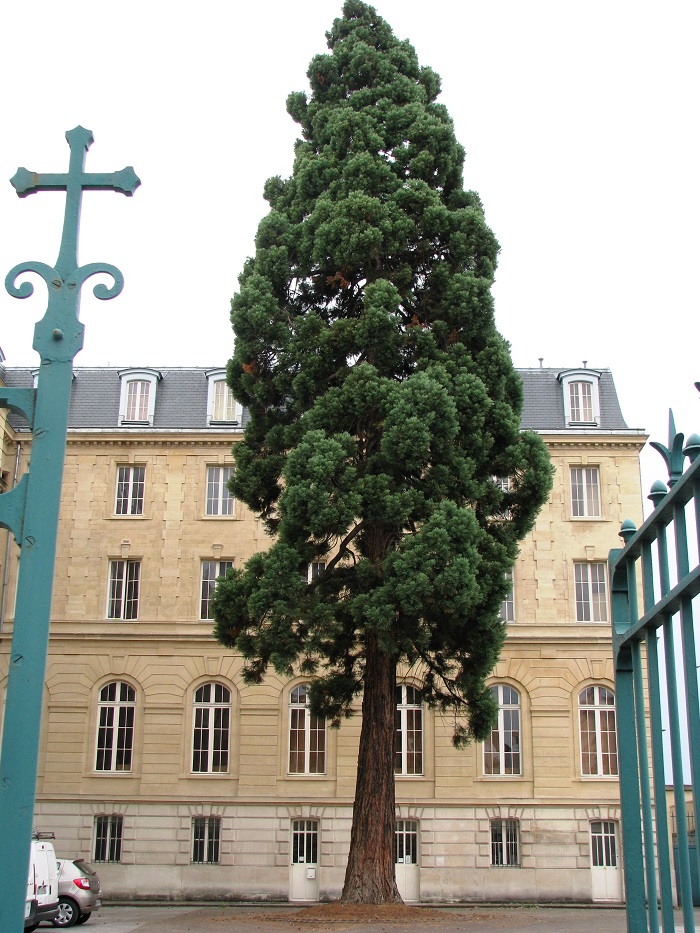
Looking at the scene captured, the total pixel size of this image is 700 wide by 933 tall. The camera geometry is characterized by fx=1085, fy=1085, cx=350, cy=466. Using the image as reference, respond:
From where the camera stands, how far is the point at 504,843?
3038cm

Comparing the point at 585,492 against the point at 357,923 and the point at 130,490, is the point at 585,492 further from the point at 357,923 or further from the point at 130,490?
the point at 357,923

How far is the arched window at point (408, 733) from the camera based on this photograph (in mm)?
30922

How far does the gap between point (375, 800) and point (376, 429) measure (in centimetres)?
659

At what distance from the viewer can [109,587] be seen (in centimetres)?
3281

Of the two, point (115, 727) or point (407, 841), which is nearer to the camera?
point (407, 841)

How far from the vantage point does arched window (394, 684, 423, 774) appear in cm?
3092

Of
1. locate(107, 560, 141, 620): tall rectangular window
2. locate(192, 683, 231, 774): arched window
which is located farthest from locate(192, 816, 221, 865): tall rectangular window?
locate(107, 560, 141, 620): tall rectangular window

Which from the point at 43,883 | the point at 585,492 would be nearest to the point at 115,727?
Result: the point at 43,883

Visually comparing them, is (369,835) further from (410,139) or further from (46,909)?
(410,139)

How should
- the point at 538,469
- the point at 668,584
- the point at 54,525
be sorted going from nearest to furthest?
the point at 668,584 < the point at 54,525 < the point at 538,469

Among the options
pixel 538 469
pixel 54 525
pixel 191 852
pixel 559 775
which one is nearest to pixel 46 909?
pixel 191 852

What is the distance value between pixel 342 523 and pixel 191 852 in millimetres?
15845

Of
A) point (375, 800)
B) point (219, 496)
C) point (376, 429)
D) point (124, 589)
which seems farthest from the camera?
point (219, 496)

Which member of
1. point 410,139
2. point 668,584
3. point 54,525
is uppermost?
point 410,139
